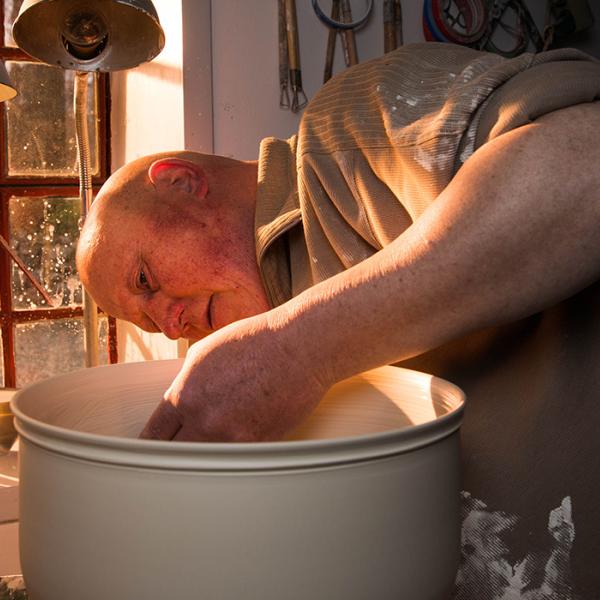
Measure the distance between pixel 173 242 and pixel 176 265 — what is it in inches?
1.2

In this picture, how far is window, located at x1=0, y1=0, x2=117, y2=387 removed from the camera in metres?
→ 1.73

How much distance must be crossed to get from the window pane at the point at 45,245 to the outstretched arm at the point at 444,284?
1.38 m

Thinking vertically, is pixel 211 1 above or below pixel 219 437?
above

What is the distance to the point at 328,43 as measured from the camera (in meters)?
1.54

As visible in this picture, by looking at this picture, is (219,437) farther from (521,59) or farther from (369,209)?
(521,59)

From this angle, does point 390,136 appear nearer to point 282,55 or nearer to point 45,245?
point 282,55

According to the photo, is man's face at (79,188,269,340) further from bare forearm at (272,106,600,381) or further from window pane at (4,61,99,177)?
window pane at (4,61,99,177)

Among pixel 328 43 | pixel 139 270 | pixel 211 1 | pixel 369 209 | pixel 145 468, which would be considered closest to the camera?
pixel 145 468

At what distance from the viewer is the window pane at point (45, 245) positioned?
5.78ft

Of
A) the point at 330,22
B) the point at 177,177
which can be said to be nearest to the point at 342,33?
the point at 330,22

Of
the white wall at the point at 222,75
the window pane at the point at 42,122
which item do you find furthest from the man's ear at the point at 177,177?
Result: the window pane at the point at 42,122

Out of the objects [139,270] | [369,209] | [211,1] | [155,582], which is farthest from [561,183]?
[211,1]

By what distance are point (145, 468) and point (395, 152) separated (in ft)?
1.33

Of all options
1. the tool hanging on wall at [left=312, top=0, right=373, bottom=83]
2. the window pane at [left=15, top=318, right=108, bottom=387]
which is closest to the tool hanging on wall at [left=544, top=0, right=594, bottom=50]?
the tool hanging on wall at [left=312, top=0, right=373, bottom=83]
